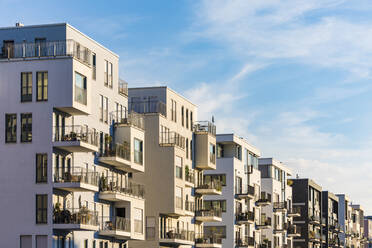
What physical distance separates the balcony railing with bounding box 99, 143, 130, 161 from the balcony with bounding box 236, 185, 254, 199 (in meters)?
35.6

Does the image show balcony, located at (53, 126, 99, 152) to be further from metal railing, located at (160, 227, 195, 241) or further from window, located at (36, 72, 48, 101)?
metal railing, located at (160, 227, 195, 241)

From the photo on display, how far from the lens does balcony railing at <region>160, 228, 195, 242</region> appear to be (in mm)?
78875

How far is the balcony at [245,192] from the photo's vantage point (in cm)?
10294

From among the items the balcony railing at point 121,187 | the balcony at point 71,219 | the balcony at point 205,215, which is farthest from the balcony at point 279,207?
the balcony at point 71,219

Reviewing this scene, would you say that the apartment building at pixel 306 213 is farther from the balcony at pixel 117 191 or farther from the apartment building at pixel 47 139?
the apartment building at pixel 47 139

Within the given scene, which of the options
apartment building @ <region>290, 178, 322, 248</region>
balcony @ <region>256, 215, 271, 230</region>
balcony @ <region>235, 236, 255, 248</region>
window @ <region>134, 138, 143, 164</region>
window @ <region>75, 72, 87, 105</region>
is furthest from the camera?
apartment building @ <region>290, 178, 322, 248</region>

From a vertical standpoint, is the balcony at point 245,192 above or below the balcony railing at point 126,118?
below

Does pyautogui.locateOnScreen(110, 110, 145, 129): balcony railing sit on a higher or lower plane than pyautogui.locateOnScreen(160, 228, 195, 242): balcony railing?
higher

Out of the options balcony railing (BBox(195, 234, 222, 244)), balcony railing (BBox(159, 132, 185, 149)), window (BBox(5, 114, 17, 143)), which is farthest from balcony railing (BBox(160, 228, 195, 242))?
window (BBox(5, 114, 17, 143))

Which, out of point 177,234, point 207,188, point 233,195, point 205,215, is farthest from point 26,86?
point 233,195

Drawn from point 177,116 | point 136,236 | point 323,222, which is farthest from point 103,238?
point 323,222

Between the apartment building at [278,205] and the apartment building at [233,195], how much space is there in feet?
39.2

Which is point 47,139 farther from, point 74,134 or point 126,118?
point 126,118

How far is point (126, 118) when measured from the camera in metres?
70.7
